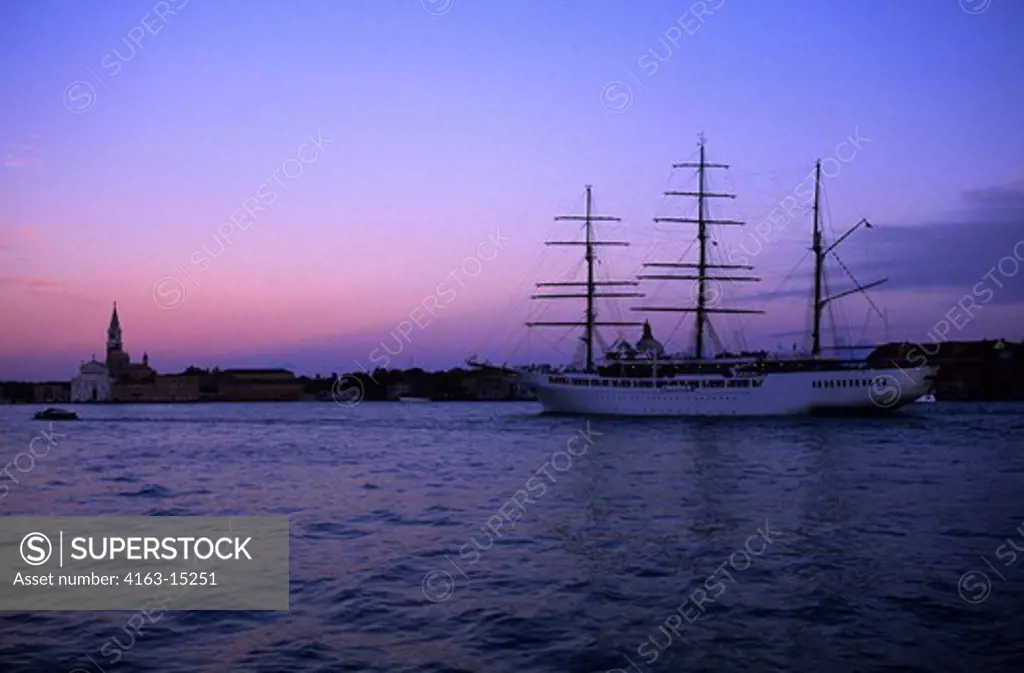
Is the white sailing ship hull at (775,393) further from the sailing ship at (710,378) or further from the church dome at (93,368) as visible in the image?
the church dome at (93,368)

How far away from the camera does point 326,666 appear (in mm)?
8578

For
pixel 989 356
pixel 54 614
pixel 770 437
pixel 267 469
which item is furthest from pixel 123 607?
pixel 989 356

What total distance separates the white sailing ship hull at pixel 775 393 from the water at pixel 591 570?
3625 centimetres

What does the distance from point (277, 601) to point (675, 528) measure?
321 inches

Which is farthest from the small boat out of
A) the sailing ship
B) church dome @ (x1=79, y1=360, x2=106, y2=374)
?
church dome @ (x1=79, y1=360, x2=106, y2=374)

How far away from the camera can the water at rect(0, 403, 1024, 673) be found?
898 centimetres

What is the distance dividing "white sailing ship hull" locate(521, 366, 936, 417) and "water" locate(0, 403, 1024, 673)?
119ft

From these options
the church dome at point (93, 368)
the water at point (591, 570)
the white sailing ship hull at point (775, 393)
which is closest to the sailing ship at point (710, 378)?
the white sailing ship hull at point (775, 393)

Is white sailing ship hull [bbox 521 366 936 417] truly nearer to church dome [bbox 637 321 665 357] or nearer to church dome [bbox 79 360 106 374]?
church dome [bbox 637 321 665 357]

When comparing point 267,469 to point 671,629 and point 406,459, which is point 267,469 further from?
point 671,629

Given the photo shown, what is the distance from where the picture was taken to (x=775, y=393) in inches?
2653

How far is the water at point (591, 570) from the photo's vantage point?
898cm

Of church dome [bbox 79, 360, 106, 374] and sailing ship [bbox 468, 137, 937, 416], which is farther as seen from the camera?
church dome [bbox 79, 360, 106, 374]

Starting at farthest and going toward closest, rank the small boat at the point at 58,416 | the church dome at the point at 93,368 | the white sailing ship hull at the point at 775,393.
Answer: the church dome at the point at 93,368, the small boat at the point at 58,416, the white sailing ship hull at the point at 775,393
